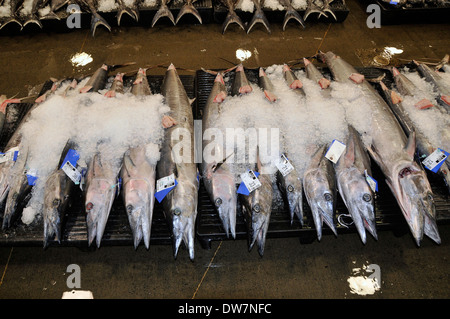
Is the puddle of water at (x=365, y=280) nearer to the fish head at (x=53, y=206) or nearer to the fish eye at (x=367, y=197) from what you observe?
the fish eye at (x=367, y=197)

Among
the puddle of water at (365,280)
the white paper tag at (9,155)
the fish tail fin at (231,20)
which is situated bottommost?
the puddle of water at (365,280)

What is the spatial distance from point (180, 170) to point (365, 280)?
6.99 ft

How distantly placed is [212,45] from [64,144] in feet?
10.6

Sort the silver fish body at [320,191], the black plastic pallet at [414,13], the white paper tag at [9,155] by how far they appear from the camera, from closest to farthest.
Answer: the silver fish body at [320,191]
the white paper tag at [9,155]
the black plastic pallet at [414,13]

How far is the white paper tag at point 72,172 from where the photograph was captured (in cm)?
274

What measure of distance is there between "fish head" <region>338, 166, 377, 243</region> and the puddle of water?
630mm

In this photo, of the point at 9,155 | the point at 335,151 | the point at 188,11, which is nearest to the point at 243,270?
the point at 335,151

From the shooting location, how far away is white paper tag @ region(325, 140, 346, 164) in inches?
111

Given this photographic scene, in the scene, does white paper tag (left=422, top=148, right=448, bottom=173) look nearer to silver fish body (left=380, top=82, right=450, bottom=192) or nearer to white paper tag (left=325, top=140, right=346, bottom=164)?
silver fish body (left=380, top=82, right=450, bottom=192)

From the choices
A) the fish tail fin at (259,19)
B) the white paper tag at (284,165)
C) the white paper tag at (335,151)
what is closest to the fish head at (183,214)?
the white paper tag at (284,165)

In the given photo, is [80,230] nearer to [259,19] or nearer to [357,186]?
[357,186]

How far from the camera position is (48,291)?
2.85 meters
